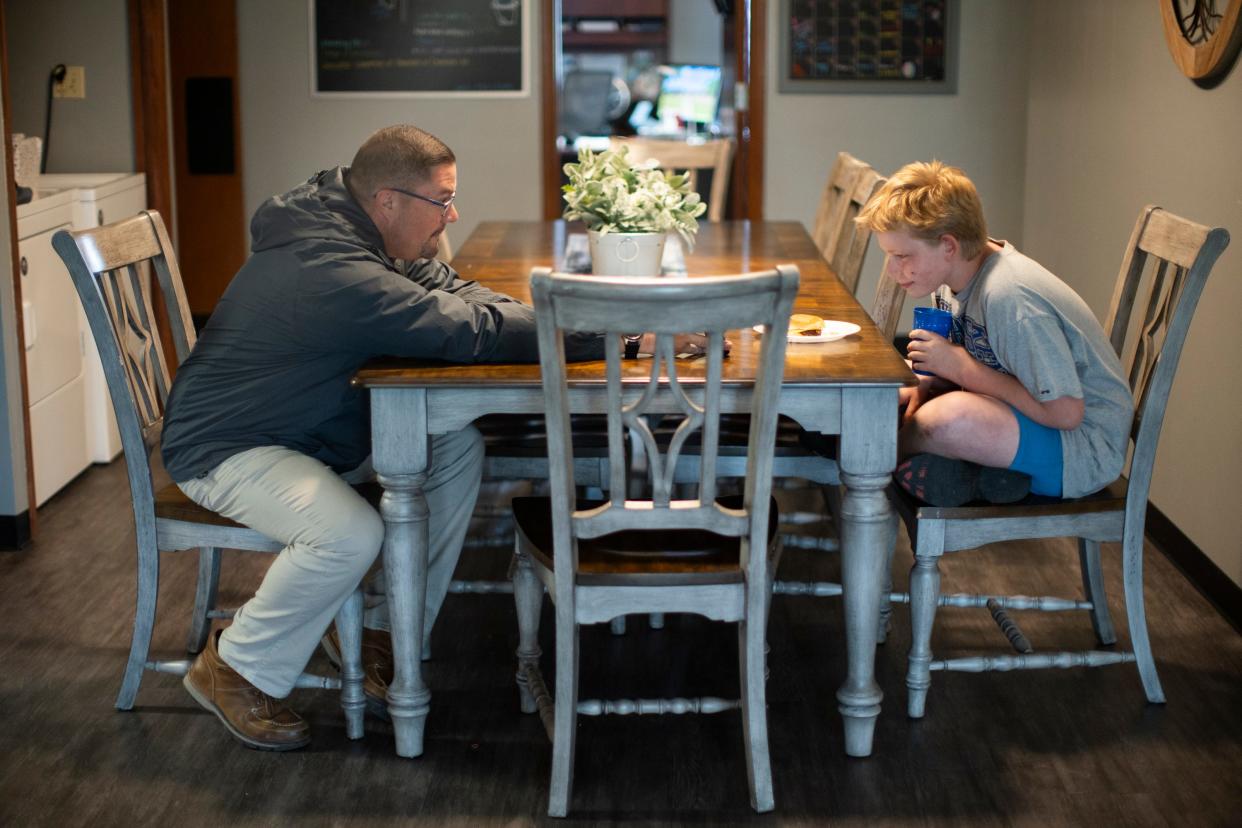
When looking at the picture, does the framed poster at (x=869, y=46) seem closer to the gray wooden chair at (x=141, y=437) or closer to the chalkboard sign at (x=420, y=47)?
the chalkboard sign at (x=420, y=47)

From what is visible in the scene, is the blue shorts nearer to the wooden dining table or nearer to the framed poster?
the wooden dining table

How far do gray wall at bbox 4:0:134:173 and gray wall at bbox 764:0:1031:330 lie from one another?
8.51ft

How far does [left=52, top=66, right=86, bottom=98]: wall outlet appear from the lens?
16.4 ft

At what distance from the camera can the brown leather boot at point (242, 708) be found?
267 centimetres

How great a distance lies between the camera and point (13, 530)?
378 centimetres

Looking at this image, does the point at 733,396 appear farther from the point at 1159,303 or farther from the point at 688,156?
the point at 688,156

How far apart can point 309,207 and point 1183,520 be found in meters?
2.32

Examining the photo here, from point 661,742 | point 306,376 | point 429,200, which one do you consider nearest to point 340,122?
point 429,200

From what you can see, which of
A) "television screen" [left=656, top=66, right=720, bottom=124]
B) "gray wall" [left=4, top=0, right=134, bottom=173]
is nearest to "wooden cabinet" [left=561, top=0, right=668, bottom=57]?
"television screen" [left=656, top=66, right=720, bottom=124]

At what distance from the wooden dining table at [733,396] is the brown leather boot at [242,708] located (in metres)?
0.21

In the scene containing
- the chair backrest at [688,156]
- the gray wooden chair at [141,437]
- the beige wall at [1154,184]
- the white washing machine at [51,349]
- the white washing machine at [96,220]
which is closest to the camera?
the gray wooden chair at [141,437]

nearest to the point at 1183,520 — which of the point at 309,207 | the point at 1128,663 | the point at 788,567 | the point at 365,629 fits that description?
the point at 1128,663

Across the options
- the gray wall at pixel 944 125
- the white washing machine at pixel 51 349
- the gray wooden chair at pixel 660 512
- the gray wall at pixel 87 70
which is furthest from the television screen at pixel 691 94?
the gray wooden chair at pixel 660 512

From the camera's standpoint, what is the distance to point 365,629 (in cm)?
298
